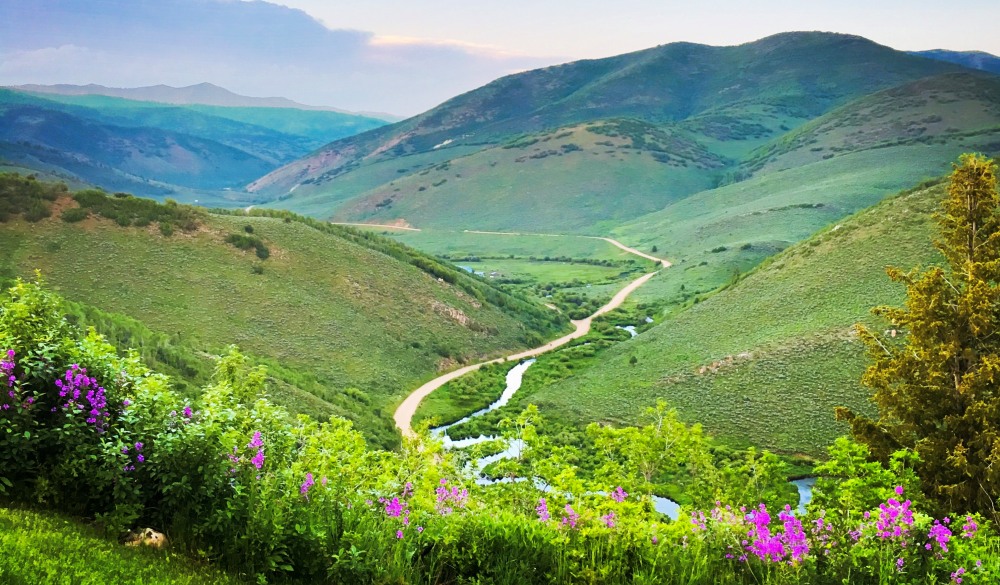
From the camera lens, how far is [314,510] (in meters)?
12.0

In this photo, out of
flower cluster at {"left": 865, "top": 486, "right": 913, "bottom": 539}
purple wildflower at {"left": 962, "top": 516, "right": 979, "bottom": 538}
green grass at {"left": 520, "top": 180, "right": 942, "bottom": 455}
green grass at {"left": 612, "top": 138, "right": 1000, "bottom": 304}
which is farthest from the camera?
green grass at {"left": 612, "top": 138, "right": 1000, "bottom": 304}

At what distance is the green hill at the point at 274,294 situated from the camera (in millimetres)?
64562

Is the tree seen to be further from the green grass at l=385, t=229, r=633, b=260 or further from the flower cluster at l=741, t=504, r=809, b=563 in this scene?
the green grass at l=385, t=229, r=633, b=260

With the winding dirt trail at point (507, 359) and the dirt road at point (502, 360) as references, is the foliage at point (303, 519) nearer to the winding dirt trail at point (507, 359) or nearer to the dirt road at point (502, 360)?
the winding dirt trail at point (507, 359)

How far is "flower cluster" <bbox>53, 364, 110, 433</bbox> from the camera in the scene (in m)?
12.1

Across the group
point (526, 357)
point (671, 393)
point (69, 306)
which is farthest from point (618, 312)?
point (69, 306)

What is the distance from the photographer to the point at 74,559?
969 centimetres

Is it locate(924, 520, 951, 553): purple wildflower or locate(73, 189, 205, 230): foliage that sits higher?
locate(73, 189, 205, 230): foliage

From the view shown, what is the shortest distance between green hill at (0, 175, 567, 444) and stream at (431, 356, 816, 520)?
5714 mm

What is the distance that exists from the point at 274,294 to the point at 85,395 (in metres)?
68.4

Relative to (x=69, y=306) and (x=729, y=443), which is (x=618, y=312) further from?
(x=69, y=306)

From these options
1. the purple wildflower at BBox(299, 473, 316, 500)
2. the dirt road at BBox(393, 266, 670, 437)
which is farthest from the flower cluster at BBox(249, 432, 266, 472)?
the dirt road at BBox(393, 266, 670, 437)

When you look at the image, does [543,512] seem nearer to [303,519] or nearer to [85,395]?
[303,519]

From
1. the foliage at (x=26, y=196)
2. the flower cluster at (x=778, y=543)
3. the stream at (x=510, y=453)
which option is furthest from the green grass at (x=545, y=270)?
the flower cluster at (x=778, y=543)
